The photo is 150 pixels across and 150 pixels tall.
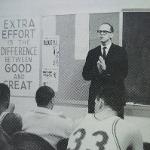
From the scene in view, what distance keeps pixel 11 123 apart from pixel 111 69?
0.83 meters

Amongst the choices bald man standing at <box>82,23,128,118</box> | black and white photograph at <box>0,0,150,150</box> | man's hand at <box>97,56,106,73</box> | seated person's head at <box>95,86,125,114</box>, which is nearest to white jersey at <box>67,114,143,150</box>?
seated person's head at <box>95,86,125,114</box>

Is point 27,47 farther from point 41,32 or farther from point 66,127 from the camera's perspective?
point 66,127

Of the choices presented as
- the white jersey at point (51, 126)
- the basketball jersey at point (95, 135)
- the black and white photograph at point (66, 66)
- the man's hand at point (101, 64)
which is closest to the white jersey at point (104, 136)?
the basketball jersey at point (95, 135)

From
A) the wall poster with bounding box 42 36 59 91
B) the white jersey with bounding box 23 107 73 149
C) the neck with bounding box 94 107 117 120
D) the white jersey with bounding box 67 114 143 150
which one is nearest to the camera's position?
the white jersey with bounding box 67 114 143 150

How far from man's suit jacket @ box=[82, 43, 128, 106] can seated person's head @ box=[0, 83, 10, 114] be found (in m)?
0.74

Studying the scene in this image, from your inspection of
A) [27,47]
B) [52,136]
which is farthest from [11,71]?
[52,136]

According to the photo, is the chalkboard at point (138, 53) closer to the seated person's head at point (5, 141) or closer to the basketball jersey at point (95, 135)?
the basketball jersey at point (95, 135)

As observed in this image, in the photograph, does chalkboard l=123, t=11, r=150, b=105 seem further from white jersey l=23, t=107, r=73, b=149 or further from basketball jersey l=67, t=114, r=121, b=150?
basketball jersey l=67, t=114, r=121, b=150

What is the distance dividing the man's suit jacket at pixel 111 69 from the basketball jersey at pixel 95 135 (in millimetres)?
627

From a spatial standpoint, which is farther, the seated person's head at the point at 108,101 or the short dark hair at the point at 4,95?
the short dark hair at the point at 4,95

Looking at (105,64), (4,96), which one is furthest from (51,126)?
(4,96)

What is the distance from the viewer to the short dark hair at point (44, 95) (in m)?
2.49

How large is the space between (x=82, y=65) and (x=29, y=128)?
0.65 meters

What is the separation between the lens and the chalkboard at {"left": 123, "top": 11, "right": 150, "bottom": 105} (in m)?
2.42
